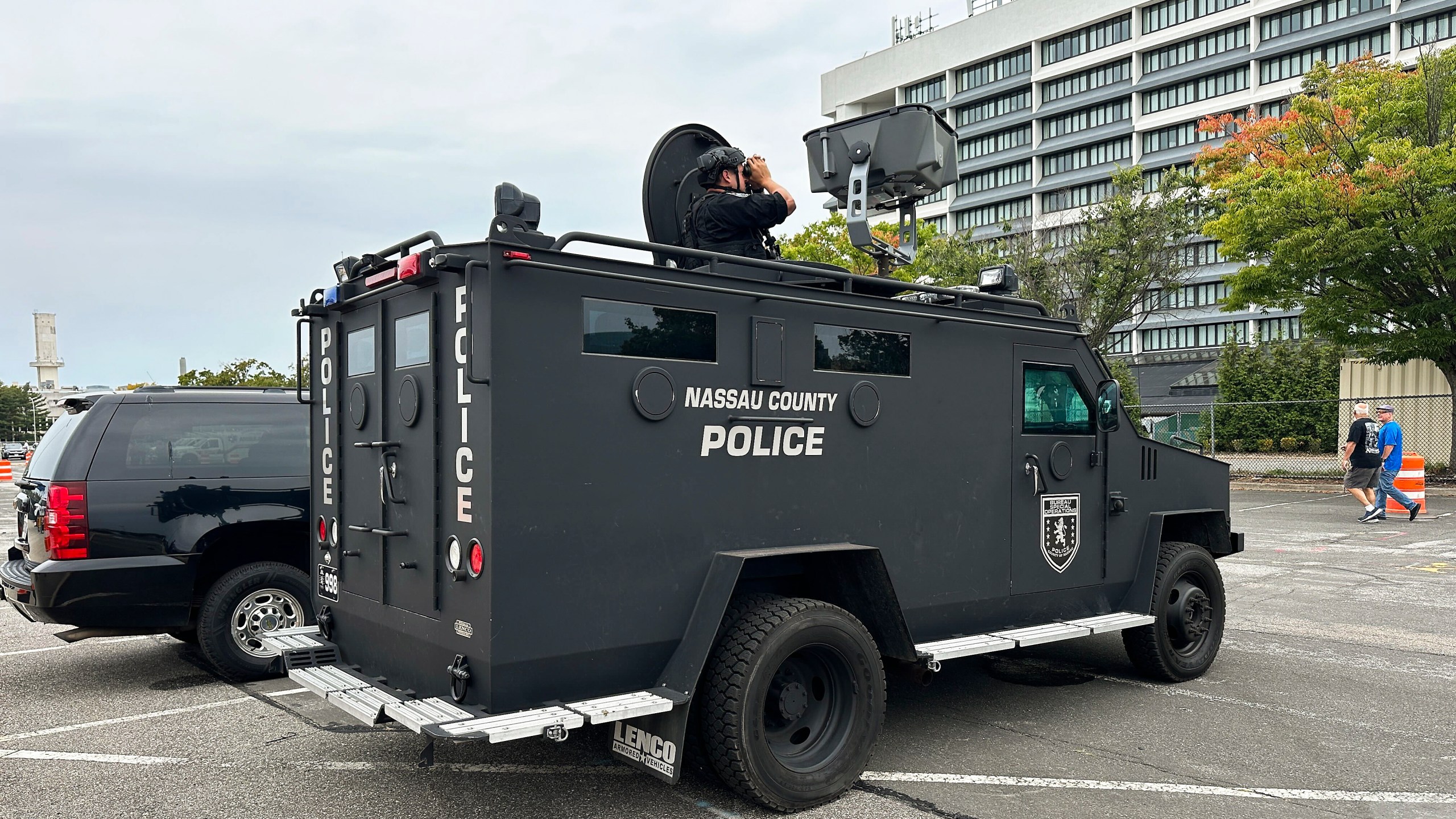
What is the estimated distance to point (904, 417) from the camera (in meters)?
5.10

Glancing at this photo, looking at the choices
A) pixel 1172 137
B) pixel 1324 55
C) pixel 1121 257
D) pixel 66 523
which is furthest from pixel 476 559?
pixel 1172 137

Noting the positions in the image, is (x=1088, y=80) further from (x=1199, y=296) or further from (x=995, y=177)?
(x=1199, y=296)

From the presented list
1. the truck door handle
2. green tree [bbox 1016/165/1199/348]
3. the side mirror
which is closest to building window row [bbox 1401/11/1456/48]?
green tree [bbox 1016/165/1199/348]

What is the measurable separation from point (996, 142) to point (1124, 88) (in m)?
9.61

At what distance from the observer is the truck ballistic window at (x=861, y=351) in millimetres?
4801

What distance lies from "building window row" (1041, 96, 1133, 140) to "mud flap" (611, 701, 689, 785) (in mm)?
68562

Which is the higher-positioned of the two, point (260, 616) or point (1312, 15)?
point (1312, 15)

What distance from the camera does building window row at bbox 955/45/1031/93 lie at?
69.6 metres

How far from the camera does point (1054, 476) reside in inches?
228

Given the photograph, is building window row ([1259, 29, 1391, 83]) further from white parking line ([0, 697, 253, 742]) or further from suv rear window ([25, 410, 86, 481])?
white parking line ([0, 697, 253, 742])

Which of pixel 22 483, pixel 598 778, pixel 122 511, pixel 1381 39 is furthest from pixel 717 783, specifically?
pixel 1381 39

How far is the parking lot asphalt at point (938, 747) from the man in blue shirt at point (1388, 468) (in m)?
8.69

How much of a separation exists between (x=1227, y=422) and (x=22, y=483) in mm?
38862

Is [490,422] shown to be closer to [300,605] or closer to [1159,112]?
[300,605]
